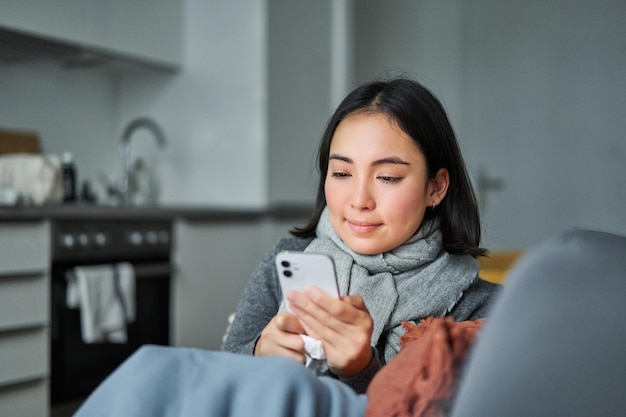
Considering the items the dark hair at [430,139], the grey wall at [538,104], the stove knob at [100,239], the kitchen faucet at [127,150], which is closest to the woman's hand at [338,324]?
the dark hair at [430,139]

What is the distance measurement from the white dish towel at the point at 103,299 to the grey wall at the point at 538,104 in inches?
72.6

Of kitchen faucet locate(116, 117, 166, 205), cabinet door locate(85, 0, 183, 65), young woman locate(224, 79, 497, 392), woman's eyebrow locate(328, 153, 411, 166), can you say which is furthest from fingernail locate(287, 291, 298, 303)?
kitchen faucet locate(116, 117, 166, 205)

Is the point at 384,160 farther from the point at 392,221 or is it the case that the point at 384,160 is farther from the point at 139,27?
the point at 139,27

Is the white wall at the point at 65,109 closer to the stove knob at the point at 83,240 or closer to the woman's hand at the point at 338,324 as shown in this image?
the stove knob at the point at 83,240

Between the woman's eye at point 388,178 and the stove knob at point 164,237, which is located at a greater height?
the woman's eye at point 388,178

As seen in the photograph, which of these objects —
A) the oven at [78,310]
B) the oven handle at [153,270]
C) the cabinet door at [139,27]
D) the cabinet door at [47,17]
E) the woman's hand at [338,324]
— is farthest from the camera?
the cabinet door at [139,27]

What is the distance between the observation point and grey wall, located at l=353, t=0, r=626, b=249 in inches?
158

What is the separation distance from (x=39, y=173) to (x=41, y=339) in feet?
2.04

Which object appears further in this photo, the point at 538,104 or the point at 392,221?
the point at 538,104

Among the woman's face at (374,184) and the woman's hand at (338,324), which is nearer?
the woman's hand at (338,324)

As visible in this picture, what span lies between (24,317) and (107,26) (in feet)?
4.54

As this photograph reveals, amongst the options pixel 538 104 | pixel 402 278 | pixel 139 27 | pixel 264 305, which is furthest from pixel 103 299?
pixel 538 104

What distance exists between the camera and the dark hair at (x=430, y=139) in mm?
1236

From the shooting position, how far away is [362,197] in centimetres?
117
